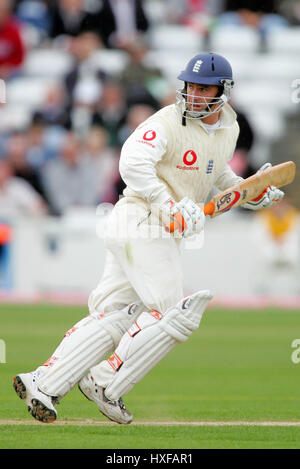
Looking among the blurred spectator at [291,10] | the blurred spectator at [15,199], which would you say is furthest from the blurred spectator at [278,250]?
the blurred spectator at [291,10]

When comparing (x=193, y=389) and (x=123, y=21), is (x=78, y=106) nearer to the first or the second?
(x=123, y=21)

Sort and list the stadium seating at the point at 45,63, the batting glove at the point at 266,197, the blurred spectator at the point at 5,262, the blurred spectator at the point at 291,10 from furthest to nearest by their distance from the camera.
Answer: the blurred spectator at the point at 291,10, the stadium seating at the point at 45,63, the blurred spectator at the point at 5,262, the batting glove at the point at 266,197

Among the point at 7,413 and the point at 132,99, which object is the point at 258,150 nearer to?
the point at 132,99

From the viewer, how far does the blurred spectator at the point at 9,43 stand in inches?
602

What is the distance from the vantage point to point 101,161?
1429 centimetres

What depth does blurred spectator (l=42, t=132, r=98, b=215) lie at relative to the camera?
14.2m

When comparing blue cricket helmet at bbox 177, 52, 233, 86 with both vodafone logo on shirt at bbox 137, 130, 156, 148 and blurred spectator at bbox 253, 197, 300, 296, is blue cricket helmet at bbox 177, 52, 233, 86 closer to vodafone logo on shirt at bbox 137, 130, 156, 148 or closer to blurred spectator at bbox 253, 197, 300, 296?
vodafone logo on shirt at bbox 137, 130, 156, 148

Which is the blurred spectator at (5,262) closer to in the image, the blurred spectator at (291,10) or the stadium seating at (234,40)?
the stadium seating at (234,40)

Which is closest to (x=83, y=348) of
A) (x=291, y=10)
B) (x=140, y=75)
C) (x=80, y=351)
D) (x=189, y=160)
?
(x=80, y=351)

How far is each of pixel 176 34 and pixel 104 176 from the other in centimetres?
→ 414

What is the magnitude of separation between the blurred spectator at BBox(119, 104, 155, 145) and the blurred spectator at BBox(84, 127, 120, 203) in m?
0.26

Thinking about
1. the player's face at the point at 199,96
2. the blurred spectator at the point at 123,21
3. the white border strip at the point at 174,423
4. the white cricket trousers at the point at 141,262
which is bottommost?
the blurred spectator at the point at 123,21

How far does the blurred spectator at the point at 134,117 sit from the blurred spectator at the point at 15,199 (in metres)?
1.41

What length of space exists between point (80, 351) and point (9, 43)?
10660 mm
